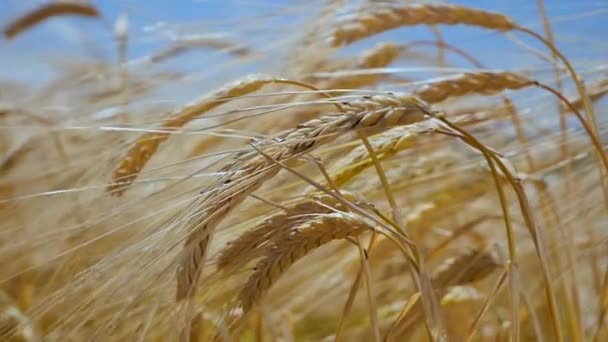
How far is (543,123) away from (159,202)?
0.76m

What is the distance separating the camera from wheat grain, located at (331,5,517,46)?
1.01 m

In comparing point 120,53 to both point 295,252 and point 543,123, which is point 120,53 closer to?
point 543,123

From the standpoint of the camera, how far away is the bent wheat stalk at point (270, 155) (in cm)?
56

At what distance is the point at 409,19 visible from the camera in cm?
102

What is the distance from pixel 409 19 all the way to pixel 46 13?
121cm

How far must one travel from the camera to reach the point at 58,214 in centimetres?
82

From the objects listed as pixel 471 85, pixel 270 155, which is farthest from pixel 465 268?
pixel 270 155

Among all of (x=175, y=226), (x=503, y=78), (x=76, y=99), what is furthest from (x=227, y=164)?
(x=76, y=99)

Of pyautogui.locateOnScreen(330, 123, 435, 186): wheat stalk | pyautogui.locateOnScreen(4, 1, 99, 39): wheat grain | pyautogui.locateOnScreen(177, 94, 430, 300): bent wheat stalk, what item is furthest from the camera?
pyautogui.locateOnScreen(4, 1, 99, 39): wheat grain

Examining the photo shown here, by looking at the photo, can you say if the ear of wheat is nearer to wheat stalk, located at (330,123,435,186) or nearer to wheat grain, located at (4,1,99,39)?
wheat stalk, located at (330,123,435,186)

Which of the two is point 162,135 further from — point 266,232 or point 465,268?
point 465,268

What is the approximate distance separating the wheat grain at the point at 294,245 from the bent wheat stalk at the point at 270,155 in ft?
0.21

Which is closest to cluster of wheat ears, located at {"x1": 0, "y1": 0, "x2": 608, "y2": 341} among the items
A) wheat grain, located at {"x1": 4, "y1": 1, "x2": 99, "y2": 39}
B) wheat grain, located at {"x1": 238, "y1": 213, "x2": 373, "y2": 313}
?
wheat grain, located at {"x1": 238, "y1": 213, "x2": 373, "y2": 313}

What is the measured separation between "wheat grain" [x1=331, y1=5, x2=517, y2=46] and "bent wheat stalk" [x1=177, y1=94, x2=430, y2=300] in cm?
45
